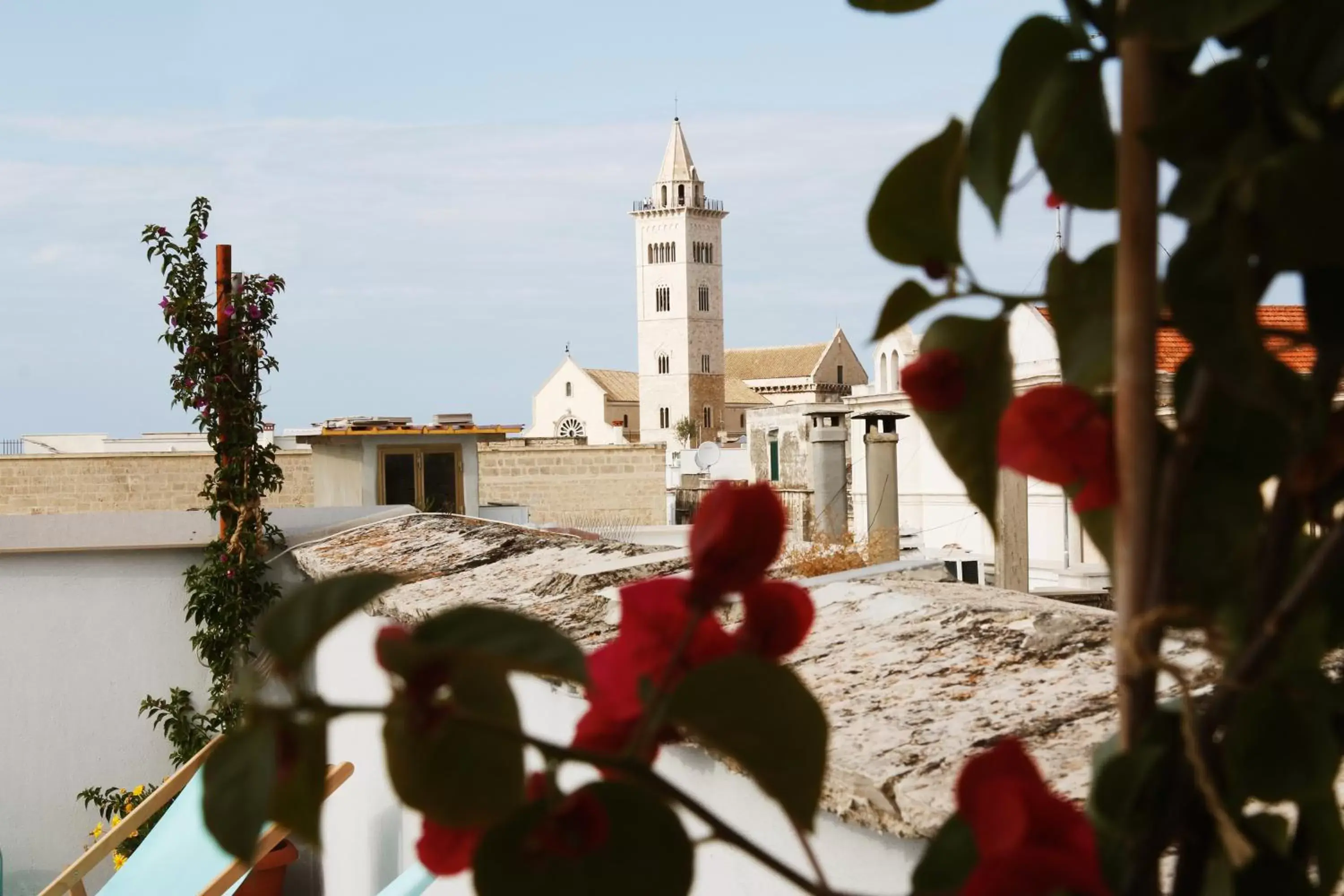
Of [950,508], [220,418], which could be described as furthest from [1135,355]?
[950,508]

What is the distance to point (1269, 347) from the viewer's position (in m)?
0.31

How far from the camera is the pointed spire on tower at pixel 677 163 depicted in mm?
62875

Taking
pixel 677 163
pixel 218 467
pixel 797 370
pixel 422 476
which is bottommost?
pixel 422 476

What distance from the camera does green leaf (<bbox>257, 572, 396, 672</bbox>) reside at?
24 centimetres

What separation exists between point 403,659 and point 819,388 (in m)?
61.2

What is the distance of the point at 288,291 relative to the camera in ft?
19.9

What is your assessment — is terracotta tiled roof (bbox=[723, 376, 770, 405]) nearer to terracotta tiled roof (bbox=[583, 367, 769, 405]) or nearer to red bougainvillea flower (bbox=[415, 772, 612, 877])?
terracotta tiled roof (bbox=[583, 367, 769, 405])

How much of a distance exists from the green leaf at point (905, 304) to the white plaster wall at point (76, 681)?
203 inches

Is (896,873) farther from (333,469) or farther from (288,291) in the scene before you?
(333,469)

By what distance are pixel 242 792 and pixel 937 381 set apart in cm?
20

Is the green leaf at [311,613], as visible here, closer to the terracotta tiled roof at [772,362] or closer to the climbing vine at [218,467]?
the climbing vine at [218,467]

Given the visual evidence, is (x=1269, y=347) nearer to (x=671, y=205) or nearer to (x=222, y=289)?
(x=222, y=289)

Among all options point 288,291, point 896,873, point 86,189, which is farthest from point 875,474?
point 86,189

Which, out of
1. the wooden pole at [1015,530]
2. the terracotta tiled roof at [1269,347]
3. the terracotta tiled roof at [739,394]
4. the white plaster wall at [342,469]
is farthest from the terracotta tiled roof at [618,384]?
the terracotta tiled roof at [1269,347]
